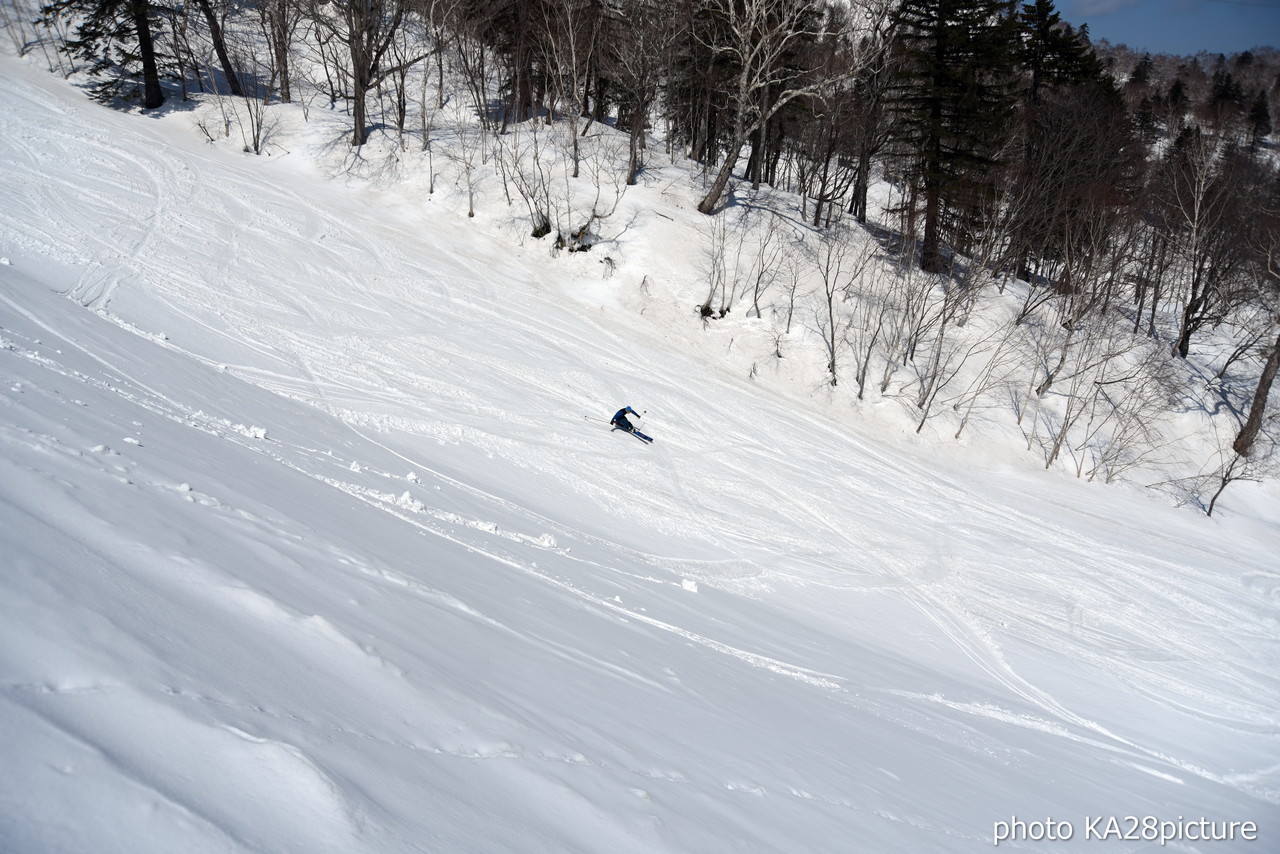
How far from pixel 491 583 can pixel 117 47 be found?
32563 millimetres

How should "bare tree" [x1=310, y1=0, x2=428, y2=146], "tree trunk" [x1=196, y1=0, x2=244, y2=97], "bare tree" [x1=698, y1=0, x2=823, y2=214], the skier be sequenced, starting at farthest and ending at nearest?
"tree trunk" [x1=196, y1=0, x2=244, y2=97]
"bare tree" [x1=310, y1=0, x2=428, y2=146]
"bare tree" [x1=698, y1=0, x2=823, y2=214]
the skier

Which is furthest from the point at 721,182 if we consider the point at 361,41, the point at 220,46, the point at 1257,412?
the point at 220,46

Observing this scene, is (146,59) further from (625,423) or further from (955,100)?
(955,100)

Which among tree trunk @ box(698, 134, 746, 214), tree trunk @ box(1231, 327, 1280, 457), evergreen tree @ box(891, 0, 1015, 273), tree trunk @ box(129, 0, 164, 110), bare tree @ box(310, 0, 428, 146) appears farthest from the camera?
evergreen tree @ box(891, 0, 1015, 273)

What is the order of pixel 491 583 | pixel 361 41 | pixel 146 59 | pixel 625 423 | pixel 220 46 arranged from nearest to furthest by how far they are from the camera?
pixel 491 583, pixel 625 423, pixel 361 41, pixel 146 59, pixel 220 46

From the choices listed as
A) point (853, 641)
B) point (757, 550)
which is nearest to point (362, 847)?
point (853, 641)

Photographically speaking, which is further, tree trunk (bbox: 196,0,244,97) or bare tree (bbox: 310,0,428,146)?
tree trunk (bbox: 196,0,244,97)

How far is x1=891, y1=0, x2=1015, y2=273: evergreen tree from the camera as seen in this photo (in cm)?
2544

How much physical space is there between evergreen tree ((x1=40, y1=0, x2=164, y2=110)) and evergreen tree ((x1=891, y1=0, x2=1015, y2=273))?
97.6 ft

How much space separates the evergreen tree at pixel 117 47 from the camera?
Answer: 990 inches

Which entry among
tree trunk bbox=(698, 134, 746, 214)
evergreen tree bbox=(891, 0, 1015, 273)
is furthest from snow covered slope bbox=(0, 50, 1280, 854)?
evergreen tree bbox=(891, 0, 1015, 273)

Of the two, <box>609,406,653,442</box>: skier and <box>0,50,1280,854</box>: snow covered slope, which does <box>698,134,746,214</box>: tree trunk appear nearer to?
<box>0,50,1280,854</box>: snow covered slope

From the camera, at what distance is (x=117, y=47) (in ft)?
85.5

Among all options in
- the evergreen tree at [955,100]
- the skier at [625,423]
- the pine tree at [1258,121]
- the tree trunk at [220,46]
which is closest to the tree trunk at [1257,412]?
the evergreen tree at [955,100]
